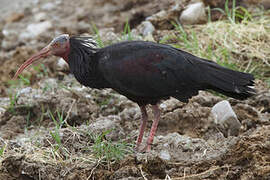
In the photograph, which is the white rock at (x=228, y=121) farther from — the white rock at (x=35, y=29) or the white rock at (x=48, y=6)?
the white rock at (x=48, y=6)

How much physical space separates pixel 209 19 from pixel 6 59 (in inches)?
138

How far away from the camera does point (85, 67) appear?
4.71 metres

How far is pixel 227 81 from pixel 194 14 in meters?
3.09

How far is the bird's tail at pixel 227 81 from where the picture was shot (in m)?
4.52

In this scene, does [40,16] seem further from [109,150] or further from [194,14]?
[109,150]

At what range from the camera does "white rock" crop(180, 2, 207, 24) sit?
24.3 feet

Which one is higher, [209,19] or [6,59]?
[209,19]

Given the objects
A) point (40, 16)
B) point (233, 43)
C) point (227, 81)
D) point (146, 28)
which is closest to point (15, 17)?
point (40, 16)

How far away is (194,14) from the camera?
744 cm

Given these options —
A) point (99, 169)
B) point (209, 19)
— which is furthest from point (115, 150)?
point (209, 19)

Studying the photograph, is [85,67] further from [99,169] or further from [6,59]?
[6,59]

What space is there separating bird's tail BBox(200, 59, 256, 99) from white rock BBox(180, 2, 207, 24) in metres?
2.90

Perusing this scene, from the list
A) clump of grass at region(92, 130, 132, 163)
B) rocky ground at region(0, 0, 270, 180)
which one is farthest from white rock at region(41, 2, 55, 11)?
clump of grass at region(92, 130, 132, 163)

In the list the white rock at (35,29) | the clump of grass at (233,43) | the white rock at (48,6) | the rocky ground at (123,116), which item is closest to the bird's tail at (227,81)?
the rocky ground at (123,116)
